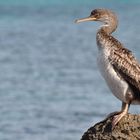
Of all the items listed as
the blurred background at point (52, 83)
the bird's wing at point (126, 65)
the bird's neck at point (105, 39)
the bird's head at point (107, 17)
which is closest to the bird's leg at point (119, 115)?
the bird's wing at point (126, 65)

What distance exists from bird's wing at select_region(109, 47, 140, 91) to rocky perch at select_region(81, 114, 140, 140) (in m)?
0.45

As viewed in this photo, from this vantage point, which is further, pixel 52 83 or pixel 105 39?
pixel 52 83

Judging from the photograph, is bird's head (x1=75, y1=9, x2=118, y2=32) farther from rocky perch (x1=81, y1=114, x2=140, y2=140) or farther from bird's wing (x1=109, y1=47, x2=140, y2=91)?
rocky perch (x1=81, y1=114, x2=140, y2=140)

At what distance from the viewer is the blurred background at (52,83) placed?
67.7 ft

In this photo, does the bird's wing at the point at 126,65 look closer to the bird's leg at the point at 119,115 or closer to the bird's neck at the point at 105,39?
the bird's neck at the point at 105,39

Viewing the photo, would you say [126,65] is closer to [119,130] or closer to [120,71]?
[120,71]

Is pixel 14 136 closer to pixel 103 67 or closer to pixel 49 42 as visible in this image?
pixel 103 67

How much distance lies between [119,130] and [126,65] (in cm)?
86

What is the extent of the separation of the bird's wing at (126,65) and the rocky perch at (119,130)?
17.8 inches

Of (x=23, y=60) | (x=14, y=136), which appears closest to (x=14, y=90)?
(x=14, y=136)

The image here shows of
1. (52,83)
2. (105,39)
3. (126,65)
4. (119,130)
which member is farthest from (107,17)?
(52,83)

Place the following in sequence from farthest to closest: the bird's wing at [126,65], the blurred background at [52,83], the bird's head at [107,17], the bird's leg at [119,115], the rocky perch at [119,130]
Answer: the blurred background at [52,83], the bird's head at [107,17], the bird's wing at [126,65], the bird's leg at [119,115], the rocky perch at [119,130]

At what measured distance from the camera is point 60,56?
36.5 m

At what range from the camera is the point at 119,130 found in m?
9.83
